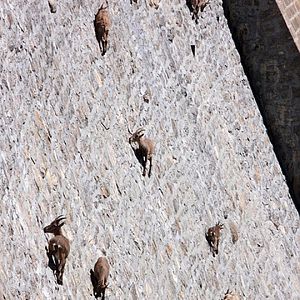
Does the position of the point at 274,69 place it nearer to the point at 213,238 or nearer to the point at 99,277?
the point at 213,238

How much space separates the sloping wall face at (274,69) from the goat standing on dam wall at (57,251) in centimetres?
263

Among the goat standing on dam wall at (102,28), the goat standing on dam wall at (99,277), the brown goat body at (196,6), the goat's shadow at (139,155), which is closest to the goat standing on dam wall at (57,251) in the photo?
the goat standing on dam wall at (99,277)

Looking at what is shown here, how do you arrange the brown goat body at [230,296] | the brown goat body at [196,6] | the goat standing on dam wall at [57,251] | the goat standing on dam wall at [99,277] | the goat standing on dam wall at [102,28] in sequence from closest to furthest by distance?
the goat standing on dam wall at [57,251]
the goat standing on dam wall at [99,277]
the goat standing on dam wall at [102,28]
the brown goat body at [230,296]
the brown goat body at [196,6]

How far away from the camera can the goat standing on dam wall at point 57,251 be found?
4.43 m

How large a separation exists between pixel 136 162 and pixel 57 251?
1.03m

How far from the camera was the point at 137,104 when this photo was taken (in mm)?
5523

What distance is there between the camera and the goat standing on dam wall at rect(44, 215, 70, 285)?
14.5ft

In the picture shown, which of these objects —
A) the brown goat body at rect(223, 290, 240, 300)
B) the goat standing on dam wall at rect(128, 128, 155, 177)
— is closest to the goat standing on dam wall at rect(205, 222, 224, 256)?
the brown goat body at rect(223, 290, 240, 300)

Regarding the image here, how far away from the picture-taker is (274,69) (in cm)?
676

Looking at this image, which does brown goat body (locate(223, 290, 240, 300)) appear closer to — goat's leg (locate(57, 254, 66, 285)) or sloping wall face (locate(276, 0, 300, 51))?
goat's leg (locate(57, 254, 66, 285))

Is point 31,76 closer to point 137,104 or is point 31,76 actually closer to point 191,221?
point 137,104

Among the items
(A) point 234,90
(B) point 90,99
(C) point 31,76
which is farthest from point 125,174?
(A) point 234,90

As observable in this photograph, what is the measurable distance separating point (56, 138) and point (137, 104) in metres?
0.88

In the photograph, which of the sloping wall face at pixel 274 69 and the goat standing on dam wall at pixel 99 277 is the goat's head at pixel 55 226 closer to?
the goat standing on dam wall at pixel 99 277
